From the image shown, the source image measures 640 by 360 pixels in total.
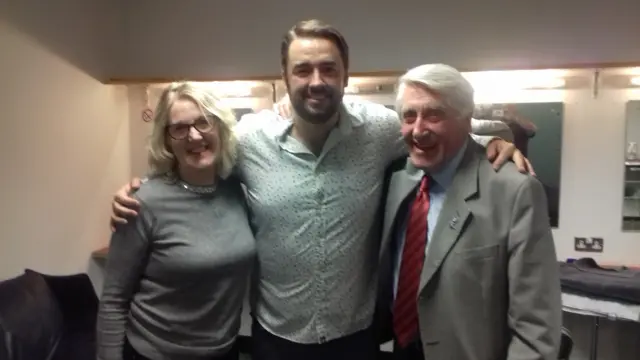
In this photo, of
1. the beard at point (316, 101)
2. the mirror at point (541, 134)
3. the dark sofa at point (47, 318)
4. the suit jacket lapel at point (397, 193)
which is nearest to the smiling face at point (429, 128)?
the suit jacket lapel at point (397, 193)

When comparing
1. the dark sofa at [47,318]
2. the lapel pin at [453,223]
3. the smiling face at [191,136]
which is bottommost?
the dark sofa at [47,318]

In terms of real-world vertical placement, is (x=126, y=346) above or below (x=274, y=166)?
below

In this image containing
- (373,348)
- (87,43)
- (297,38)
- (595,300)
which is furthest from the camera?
(87,43)

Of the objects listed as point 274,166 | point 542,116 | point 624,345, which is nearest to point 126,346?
point 274,166

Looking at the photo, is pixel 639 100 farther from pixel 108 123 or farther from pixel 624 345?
pixel 108 123

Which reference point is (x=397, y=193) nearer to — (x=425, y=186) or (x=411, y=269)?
(x=425, y=186)

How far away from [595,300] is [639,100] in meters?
1.17

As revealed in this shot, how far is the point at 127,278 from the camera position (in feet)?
5.89

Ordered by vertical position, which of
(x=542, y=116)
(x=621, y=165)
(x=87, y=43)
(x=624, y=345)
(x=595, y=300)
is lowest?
(x=624, y=345)

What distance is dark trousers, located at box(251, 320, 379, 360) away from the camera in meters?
1.82

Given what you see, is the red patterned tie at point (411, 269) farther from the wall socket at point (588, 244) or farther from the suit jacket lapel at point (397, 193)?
the wall socket at point (588, 244)

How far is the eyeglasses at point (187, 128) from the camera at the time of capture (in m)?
1.80

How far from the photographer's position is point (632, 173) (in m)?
3.42

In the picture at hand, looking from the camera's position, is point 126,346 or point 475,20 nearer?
point 126,346
